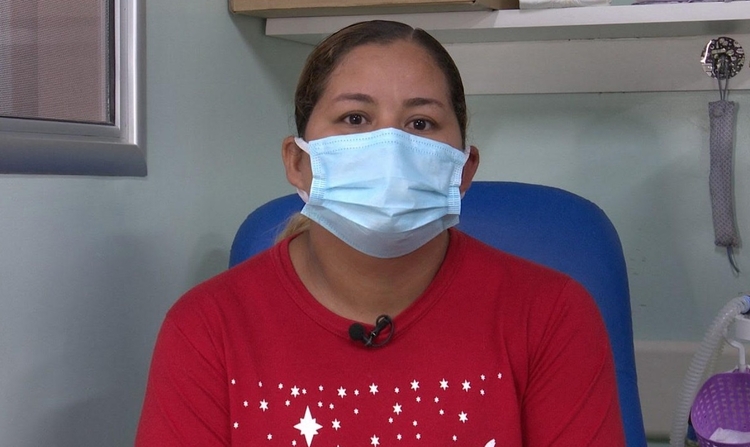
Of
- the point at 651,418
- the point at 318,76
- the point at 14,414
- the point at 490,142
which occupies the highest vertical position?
the point at 318,76

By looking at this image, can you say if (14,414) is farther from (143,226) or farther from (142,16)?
(142,16)

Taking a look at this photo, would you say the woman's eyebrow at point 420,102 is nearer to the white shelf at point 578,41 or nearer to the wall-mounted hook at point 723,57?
the white shelf at point 578,41

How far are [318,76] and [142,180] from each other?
40cm

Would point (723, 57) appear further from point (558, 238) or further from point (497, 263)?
point (497, 263)

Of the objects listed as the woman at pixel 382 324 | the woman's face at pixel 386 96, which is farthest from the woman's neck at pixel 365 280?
the woman's face at pixel 386 96

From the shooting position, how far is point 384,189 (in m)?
0.98

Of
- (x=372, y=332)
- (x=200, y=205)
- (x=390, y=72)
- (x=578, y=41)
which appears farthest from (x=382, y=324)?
(x=578, y=41)

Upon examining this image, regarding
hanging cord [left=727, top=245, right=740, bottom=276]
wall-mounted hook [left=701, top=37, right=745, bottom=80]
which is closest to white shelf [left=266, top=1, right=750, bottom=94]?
wall-mounted hook [left=701, top=37, right=745, bottom=80]

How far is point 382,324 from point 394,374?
0.20 ft

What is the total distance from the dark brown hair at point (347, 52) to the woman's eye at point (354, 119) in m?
0.06

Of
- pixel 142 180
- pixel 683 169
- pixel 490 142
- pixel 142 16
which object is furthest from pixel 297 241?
pixel 683 169

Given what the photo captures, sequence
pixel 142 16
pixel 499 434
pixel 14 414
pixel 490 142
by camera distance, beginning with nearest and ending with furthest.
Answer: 1. pixel 499 434
2. pixel 14 414
3. pixel 142 16
4. pixel 490 142

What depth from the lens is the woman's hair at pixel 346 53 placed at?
1092mm

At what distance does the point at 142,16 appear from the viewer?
1332 mm
